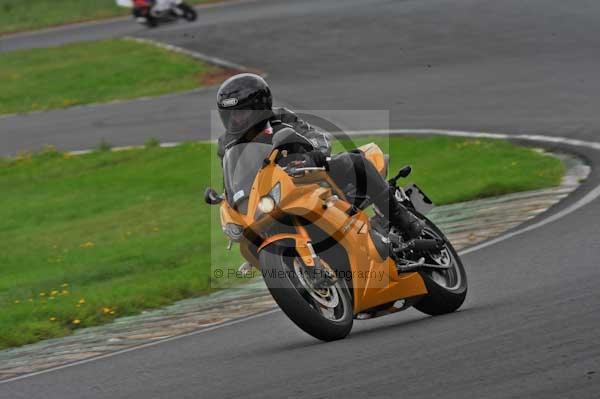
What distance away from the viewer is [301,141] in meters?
7.22

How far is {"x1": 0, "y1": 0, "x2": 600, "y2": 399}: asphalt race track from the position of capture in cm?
613

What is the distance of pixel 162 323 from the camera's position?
30.3ft

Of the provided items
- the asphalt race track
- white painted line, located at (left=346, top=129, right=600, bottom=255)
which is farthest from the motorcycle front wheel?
white painted line, located at (left=346, top=129, right=600, bottom=255)

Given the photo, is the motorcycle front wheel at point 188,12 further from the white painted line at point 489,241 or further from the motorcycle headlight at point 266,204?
the motorcycle headlight at point 266,204

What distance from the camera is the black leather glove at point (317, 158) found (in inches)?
283

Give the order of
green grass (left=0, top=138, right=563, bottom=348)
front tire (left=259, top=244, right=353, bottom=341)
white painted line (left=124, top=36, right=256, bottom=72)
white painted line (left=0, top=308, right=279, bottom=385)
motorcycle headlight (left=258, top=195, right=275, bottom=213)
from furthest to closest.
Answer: white painted line (left=124, top=36, right=256, bottom=72), green grass (left=0, top=138, right=563, bottom=348), white painted line (left=0, top=308, right=279, bottom=385), motorcycle headlight (left=258, top=195, right=275, bottom=213), front tire (left=259, top=244, right=353, bottom=341)

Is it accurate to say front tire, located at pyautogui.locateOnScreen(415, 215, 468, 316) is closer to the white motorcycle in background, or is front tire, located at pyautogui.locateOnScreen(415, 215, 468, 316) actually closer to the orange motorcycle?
the orange motorcycle

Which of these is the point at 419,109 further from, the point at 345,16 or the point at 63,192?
the point at 345,16

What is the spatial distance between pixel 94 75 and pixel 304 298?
20040 mm

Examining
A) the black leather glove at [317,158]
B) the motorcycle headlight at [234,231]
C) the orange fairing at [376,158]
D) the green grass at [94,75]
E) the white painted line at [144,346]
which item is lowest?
the green grass at [94,75]

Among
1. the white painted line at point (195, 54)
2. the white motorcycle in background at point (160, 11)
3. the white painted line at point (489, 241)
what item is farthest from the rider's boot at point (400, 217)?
the white motorcycle in background at point (160, 11)

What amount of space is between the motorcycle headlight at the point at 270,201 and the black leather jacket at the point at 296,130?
57 cm

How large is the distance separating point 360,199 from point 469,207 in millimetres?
4642

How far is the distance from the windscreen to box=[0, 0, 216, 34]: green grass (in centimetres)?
2829
